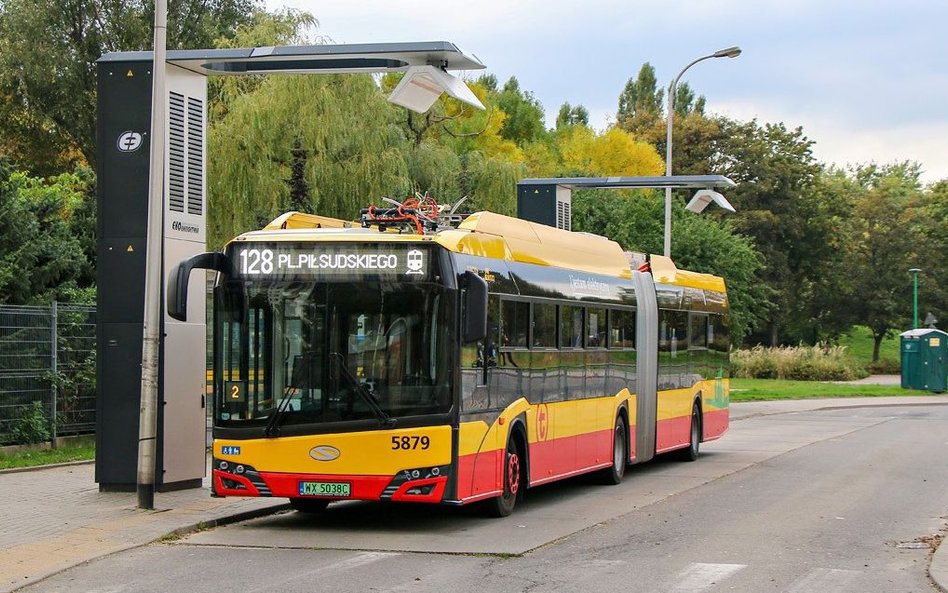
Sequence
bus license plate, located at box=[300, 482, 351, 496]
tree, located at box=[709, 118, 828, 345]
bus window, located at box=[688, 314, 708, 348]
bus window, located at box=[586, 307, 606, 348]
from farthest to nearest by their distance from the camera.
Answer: tree, located at box=[709, 118, 828, 345], bus window, located at box=[688, 314, 708, 348], bus window, located at box=[586, 307, 606, 348], bus license plate, located at box=[300, 482, 351, 496]

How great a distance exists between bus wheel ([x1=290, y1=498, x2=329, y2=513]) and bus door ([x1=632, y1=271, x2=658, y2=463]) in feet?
20.6

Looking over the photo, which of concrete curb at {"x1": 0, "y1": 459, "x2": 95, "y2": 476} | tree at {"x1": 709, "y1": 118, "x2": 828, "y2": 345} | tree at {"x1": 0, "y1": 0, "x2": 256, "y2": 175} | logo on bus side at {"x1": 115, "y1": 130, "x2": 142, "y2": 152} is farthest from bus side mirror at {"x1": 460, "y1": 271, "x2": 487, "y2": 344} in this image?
tree at {"x1": 709, "y1": 118, "x2": 828, "y2": 345}

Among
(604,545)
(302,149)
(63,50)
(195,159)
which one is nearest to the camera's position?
(604,545)

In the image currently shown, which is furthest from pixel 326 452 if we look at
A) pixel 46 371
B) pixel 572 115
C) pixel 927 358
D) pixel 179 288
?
pixel 572 115

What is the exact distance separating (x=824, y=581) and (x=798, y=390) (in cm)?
4113

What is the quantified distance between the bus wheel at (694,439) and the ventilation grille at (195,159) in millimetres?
10284

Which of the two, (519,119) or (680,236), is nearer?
(680,236)

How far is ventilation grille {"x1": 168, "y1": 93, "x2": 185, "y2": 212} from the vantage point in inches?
648

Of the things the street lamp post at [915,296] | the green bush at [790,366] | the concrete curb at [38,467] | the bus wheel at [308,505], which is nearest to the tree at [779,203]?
the street lamp post at [915,296]

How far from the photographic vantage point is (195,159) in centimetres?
1689

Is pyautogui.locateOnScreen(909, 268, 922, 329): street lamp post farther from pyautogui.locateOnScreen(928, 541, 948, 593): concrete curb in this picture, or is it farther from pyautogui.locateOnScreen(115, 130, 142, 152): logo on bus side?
pyautogui.locateOnScreen(928, 541, 948, 593): concrete curb

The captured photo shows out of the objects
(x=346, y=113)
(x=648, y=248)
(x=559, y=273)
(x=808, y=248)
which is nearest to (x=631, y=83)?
(x=808, y=248)

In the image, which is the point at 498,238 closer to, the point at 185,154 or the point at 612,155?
the point at 185,154

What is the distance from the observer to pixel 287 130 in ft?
109
